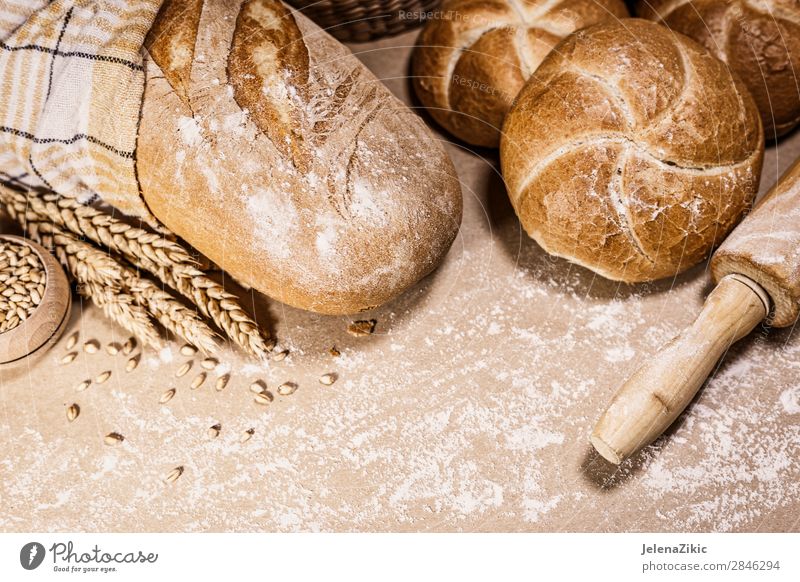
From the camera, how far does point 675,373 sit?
0.97m

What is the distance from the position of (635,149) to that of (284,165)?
21.4 inches

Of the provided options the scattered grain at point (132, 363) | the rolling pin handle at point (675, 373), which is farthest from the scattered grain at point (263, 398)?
the rolling pin handle at point (675, 373)

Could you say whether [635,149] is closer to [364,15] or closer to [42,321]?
[364,15]

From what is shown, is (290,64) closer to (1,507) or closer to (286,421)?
(286,421)

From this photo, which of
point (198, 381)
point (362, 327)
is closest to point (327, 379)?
point (362, 327)

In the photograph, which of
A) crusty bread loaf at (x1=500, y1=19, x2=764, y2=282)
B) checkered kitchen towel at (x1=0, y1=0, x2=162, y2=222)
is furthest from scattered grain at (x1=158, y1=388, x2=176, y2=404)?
crusty bread loaf at (x1=500, y1=19, x2=764, y2=282)

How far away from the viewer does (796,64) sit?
1.15 meters

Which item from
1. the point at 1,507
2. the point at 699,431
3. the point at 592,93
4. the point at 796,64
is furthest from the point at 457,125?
the point at 1,507

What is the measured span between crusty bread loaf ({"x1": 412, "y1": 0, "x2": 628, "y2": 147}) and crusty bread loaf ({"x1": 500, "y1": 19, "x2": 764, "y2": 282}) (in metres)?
0.12

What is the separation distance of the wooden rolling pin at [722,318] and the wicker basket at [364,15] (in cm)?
80

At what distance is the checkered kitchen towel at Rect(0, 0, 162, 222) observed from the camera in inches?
40.4

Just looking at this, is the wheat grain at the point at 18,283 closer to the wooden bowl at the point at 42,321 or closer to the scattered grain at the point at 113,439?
the wooden bowl at the point at 42,321

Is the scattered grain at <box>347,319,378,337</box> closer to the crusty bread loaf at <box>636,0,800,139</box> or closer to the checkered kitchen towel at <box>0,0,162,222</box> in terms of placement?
the checkered kitchen towel at <box>0,0,162,222</box>
